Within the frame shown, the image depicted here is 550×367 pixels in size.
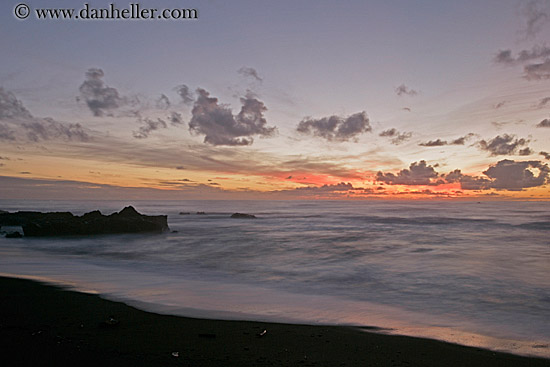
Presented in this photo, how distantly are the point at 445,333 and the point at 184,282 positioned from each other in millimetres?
8336

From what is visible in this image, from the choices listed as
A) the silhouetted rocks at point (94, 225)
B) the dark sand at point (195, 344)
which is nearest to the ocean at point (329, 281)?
the dark sand at point (195, 344)

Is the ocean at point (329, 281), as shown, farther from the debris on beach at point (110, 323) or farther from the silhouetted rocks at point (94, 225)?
the silhouetted rocks at point (94, 225)

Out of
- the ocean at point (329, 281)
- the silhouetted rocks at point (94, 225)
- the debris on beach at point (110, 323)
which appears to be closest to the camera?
the debris on beach at point (110, 323)

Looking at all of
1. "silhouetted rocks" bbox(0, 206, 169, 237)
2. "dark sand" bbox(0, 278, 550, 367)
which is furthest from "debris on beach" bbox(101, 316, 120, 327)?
"silhouetted rocks" bbox(0, 206, 169, 237)

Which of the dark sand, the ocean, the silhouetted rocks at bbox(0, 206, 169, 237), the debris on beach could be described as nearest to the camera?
the dark sand

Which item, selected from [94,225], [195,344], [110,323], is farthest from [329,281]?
[94,225]

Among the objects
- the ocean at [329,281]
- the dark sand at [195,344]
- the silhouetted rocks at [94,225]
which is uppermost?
the silhouetted rocks at [94,225]

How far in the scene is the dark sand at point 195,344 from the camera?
4.96 m

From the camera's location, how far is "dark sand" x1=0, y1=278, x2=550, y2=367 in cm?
496

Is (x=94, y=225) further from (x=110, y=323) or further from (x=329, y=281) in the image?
(x=110, y=323)

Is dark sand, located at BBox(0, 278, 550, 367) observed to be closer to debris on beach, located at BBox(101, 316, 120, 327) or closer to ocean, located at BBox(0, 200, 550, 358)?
debris on beach, located at BBox(101, 316, 120, 327)

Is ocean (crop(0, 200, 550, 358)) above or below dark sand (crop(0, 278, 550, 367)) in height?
below

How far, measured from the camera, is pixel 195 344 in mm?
5582

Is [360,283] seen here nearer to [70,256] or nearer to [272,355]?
[272,355]
